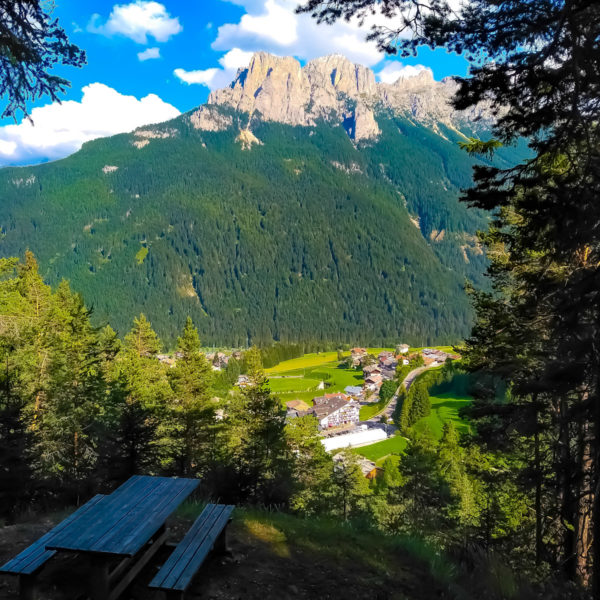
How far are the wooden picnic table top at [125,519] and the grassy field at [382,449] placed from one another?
154 feet

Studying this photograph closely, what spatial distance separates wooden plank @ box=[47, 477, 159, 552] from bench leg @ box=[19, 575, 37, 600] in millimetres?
398

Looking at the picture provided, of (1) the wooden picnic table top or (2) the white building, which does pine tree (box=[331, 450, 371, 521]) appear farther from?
(2) the white building

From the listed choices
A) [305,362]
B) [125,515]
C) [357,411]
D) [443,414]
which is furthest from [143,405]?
[305,362]

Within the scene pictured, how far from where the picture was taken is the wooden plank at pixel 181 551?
14.0 feet

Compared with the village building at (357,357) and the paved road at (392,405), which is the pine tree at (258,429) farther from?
the village building at (357,357)

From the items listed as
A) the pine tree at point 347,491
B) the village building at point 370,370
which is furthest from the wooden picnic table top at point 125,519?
the village building at point 370,370

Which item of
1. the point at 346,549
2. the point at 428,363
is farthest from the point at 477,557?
the point at 428,363

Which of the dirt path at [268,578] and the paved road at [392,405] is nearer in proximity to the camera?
the dirt path at [268,578]

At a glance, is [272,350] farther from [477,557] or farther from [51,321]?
[477,557]

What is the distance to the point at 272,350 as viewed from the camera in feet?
406

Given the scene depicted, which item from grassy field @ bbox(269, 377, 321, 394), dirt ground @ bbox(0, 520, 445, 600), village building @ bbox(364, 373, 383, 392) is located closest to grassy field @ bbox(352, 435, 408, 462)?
grassy field @ bbox(269, 377, 321, 394)

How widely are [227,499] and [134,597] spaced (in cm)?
415

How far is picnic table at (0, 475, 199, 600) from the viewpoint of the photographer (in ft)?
13.9

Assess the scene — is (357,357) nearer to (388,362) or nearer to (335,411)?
(388,362)
